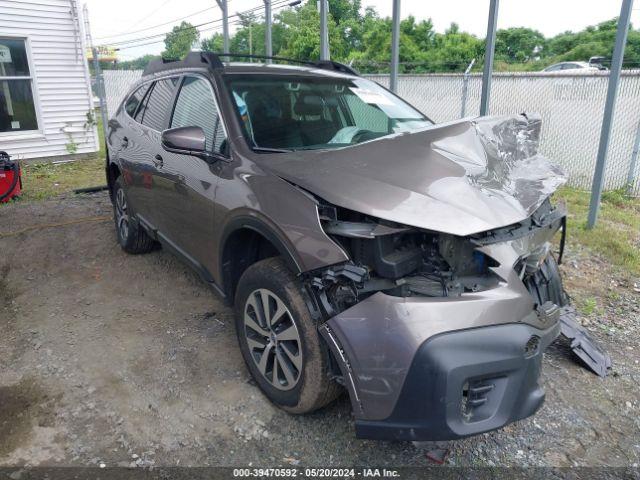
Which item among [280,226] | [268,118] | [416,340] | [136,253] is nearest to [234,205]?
[280,226]

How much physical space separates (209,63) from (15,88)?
917 cm

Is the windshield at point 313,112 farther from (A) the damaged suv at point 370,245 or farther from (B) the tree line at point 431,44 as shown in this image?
(B) the tree line at point 431,44

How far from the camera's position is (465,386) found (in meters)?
2.03

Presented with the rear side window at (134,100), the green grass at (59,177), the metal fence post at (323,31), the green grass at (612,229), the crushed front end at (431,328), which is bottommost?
the green grass at (59,177)

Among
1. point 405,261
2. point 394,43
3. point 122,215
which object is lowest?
point 122,215

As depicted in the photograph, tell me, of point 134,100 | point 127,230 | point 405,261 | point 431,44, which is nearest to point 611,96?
point 405,261

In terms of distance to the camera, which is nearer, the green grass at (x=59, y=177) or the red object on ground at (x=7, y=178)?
the red object on ground at (x=7, y=178)

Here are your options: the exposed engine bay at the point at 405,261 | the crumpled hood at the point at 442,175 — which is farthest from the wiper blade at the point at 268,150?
the exposed engine bay at the point at 405,261

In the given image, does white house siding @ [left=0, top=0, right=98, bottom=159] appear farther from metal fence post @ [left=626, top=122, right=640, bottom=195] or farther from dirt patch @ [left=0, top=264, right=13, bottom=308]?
metal fence post @ [left=626, top=122, right=640, bottom=195]

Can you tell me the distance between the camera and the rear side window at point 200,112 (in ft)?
10.5

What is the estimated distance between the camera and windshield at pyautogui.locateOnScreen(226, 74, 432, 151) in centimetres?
322

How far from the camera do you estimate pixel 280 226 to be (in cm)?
249

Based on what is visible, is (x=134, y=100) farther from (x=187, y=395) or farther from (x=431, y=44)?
(x=431, y=44)

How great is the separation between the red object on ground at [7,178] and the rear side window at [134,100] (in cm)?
373
